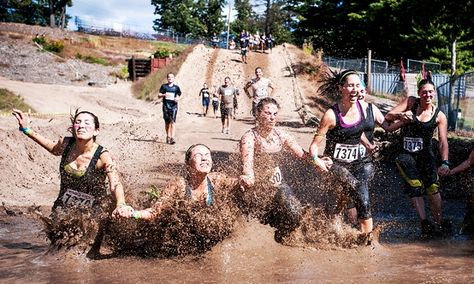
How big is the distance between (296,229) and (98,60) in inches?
1897

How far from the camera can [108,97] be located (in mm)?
33438

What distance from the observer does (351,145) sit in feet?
19.6

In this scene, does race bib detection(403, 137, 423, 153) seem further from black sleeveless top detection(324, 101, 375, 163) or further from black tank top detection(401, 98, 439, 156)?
black sleeveless top detection(324, 101, 375, 163)

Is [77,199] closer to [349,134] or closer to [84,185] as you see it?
[84,185]

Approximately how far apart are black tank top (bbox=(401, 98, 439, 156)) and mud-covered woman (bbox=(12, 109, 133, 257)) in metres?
3.60

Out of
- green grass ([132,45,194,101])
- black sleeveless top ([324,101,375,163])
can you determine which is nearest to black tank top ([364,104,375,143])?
black sleeveless top ([324,101,375,163])

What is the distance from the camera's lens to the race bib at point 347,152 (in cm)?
599

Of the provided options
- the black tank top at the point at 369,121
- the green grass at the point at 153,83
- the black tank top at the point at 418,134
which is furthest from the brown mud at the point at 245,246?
the green grass at the point at 153,83

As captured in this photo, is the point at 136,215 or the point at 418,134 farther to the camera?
the point at 418,134

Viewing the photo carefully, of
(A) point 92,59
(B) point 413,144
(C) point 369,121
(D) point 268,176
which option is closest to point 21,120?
(D) point 268,176

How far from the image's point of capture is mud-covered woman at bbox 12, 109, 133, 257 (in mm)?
5363

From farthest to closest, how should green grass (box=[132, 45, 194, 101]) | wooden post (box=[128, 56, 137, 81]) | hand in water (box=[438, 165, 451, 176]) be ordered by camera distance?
wooden post (box=[128, 56, 137, 81]) < green grass (box=[132, 45, 194, 101]) < hand in water (box=[438, 165, 451, 176])

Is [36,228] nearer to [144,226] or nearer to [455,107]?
[144,226]

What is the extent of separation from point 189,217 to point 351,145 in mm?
1973
